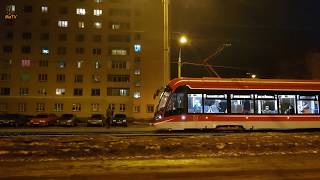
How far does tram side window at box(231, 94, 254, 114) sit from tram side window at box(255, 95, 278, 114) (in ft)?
1.19

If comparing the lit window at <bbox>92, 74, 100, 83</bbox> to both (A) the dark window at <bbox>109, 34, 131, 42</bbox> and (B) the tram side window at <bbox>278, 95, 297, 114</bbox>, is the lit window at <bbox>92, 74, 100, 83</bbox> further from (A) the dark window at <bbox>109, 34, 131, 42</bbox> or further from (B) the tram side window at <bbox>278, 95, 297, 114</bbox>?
(B) the tram side window at <bbox>278, 95, 297, 114</bbox>

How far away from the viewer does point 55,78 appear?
82.2 m

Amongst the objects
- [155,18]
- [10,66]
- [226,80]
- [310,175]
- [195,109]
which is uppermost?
[155,18]

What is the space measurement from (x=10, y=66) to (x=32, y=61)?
3.94m

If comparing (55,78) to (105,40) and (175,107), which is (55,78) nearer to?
(105,40)

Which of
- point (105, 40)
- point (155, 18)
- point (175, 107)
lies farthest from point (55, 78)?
point (175, 107)

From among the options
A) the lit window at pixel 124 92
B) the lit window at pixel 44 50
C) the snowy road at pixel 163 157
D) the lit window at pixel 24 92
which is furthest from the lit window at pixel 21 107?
the snowy road at pixel 163 157

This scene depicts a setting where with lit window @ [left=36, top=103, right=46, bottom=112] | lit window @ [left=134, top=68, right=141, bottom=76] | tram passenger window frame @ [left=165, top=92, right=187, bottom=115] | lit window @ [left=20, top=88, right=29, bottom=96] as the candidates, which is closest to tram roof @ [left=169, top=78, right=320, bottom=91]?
tram passenger window frame @ [left=165, top=92, right=187, bottom=115]

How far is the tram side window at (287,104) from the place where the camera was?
2600cm

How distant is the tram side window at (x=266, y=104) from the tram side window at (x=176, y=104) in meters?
4.22

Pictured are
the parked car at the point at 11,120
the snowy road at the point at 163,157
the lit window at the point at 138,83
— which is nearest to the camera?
the snowy road at the point at 163,157

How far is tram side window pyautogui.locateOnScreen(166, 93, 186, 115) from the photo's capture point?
24.8 m

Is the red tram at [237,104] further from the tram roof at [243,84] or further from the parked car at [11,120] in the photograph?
the parked car at [11,120]

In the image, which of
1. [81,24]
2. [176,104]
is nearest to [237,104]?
[176,104]
